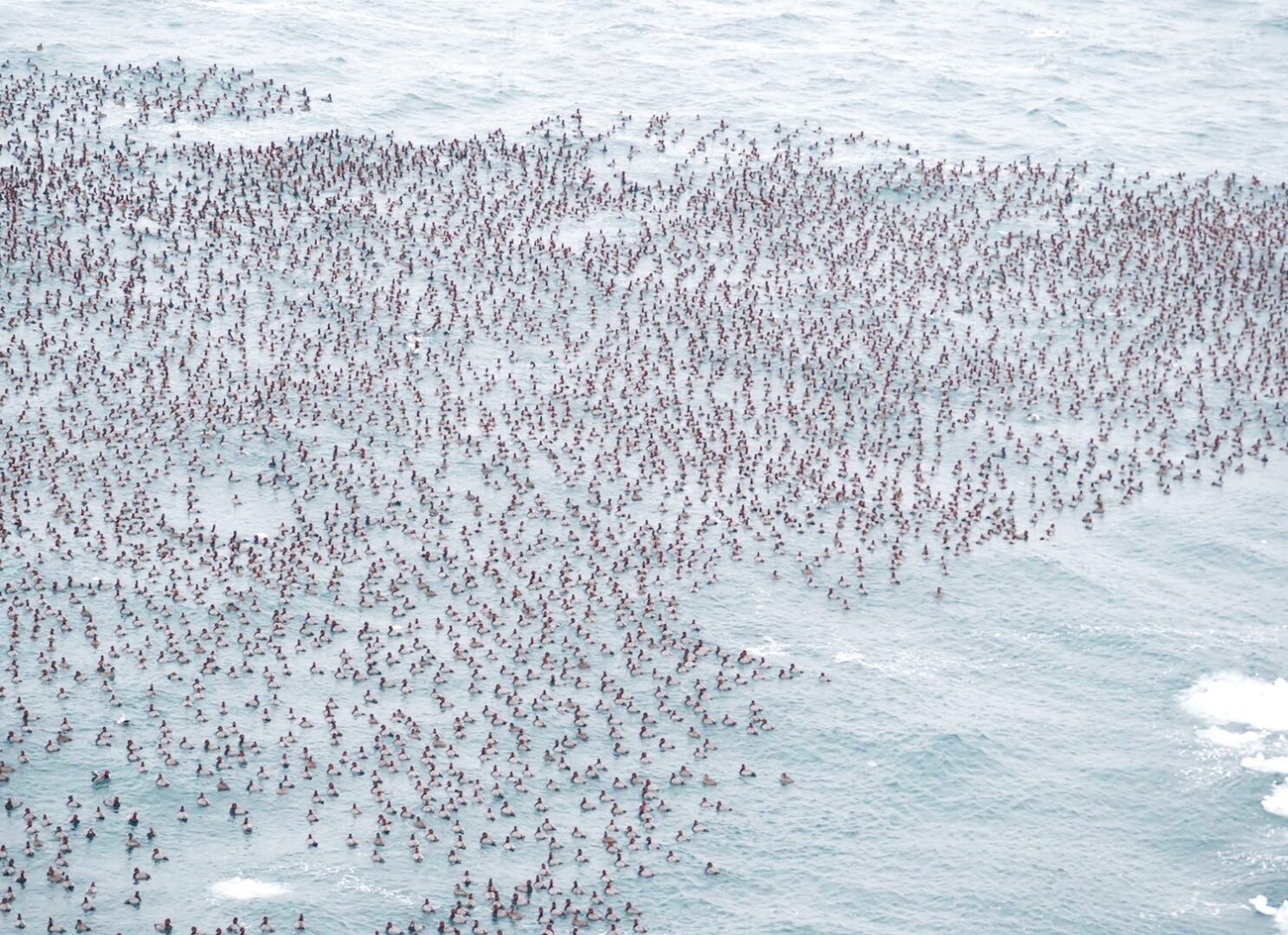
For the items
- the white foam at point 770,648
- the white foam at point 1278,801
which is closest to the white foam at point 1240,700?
the white foam at point 1278,801

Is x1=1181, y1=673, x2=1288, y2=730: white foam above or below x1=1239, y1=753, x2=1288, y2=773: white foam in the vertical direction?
above

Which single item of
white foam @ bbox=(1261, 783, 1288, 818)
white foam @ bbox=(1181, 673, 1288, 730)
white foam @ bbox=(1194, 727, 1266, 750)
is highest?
white foam @ bbox=(1181, 673, 1288, 730)

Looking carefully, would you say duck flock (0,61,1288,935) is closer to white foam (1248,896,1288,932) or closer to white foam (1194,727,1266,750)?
white foam (1194,727,1266,750)

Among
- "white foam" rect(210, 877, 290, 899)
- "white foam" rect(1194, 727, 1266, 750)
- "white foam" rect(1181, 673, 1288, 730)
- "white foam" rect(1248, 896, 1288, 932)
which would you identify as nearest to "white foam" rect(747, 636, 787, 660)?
"white foam" rect(1181, 673, 1288, 730)

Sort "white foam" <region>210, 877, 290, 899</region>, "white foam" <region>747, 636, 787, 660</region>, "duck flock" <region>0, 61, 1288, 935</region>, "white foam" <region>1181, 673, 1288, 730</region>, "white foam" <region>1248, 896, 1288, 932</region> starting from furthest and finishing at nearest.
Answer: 1. "white foam" <region>747, 636, 787, 660</region>
2. "white foam" <region>1181, 673, 1288, 730</region>
3. "duck flock" <region>0, 61, 1288, 935</region>
4. "white foam" <region>1248, 896, 1288, 932</region>
5. "white foam" <region>210, 877, 290, 899</region>

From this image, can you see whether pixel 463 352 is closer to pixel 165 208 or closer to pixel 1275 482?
pixel 165 208

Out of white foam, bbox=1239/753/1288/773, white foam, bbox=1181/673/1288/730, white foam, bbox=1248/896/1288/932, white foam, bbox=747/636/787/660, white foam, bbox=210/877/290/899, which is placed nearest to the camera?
white foam, bbox=210/877/290/899

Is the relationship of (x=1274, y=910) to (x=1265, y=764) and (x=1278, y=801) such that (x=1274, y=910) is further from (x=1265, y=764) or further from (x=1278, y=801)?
(x=1265, y=764)
